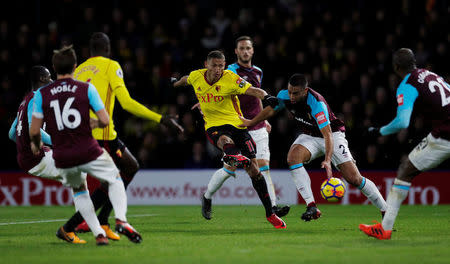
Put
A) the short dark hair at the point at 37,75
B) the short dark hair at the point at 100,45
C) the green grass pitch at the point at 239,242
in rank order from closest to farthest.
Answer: the green grass pitch at the point at 239,242
the short dark hair at the point at 100,45
the short dark hair at the point at 37,75

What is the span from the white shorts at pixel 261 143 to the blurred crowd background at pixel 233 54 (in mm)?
3972

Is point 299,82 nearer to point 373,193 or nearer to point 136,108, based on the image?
point 373,193

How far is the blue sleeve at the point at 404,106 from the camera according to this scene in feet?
25.6

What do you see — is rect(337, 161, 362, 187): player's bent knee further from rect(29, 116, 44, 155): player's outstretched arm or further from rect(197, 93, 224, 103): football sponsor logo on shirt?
rect(29, 116, 44, 155): player's outstretched arm

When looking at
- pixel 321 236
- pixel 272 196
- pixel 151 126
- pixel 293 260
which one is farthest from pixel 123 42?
pixel 293 260

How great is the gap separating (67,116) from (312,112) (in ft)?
12.5

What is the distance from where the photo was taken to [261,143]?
12312mm

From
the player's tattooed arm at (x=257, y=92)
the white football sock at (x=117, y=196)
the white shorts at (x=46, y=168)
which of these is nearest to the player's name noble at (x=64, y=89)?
the white football sock at (x=117, y=196)

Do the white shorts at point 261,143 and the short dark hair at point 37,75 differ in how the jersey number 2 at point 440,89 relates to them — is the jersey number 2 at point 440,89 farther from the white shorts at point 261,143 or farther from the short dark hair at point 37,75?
the short dark hair at point 37,75

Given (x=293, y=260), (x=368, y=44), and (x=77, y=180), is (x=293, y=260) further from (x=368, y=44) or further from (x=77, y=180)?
(x=368, y=44)

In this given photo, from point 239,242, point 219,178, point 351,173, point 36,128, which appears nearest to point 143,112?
point 36,128

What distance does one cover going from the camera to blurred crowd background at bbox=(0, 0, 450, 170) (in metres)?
16.4

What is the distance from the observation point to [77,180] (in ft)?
25.0

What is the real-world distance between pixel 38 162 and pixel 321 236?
3835 millimetres
